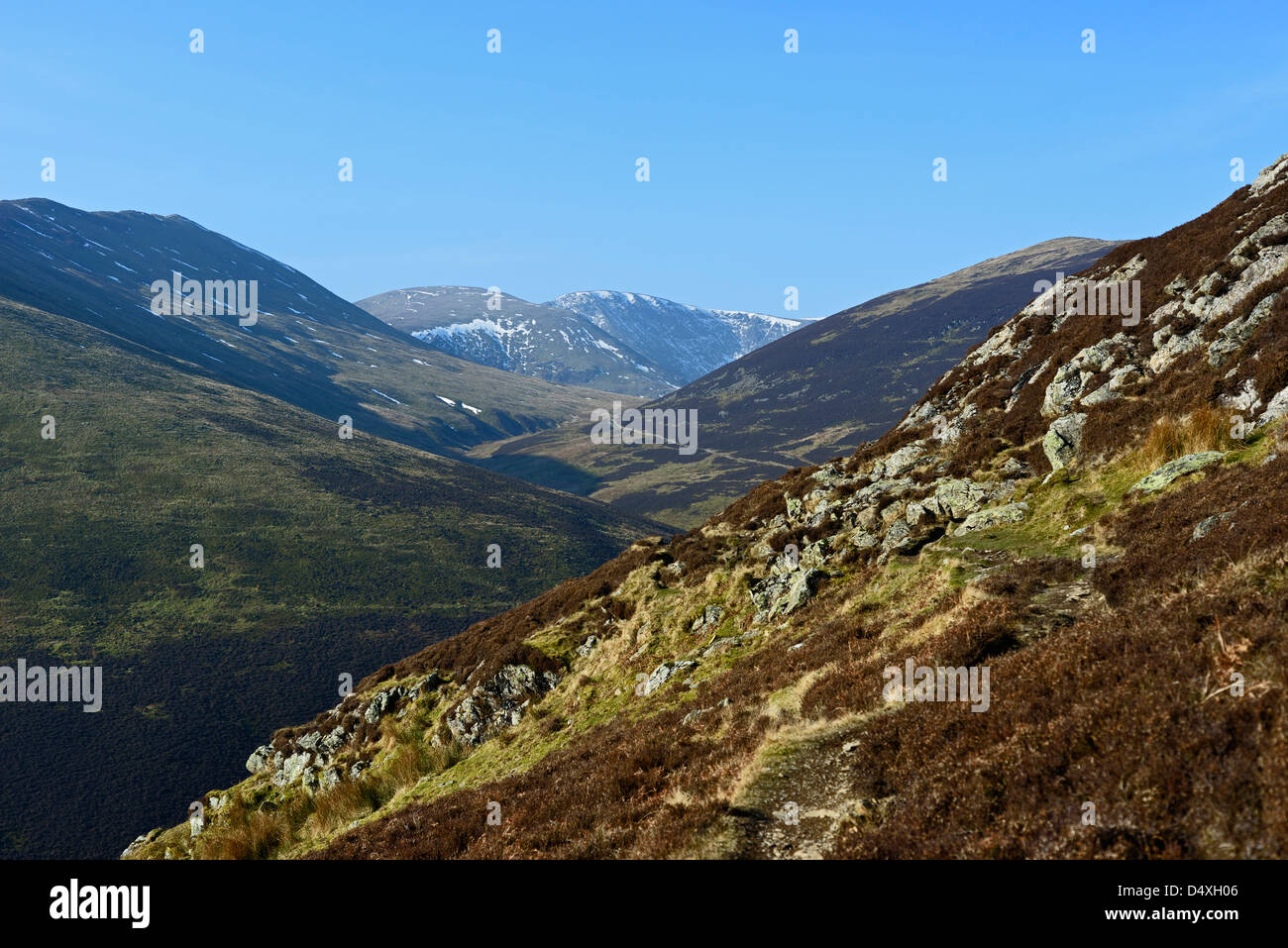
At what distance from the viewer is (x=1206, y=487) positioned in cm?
1590

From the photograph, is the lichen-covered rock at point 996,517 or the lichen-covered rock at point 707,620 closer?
the lichen-covered rock at point 996,517

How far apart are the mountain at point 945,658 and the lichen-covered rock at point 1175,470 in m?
0.09

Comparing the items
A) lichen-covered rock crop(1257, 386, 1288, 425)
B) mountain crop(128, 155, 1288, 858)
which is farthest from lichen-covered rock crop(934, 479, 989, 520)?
lichen-covered rock crop(1257, 386, 1288, 425)

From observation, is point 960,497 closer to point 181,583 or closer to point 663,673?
point 663,673

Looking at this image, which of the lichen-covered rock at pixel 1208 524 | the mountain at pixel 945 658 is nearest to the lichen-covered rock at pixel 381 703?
the mountain at pixel 945 658

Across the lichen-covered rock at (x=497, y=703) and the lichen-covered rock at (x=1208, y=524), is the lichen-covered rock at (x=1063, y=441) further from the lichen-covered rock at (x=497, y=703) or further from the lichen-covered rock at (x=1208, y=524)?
the lichen-covered rock at (x=497, y=703)

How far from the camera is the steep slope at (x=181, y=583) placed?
88.1 meters

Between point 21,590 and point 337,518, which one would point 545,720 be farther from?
point 337,518

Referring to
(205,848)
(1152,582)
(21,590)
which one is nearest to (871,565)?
(1152,582)

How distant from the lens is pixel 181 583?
441ft

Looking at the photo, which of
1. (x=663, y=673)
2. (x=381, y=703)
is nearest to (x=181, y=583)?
(x=381, y=703)

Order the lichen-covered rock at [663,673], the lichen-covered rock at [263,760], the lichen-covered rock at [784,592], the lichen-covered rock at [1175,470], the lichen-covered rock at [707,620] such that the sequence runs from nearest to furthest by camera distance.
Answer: the lichen-covered rock at [1175,470], the lichen-covered rock at [663,673], the lichen-covered rock at [784,592], the lichen-covered rock at [707,620], the lichen-covered rock at [263,760]

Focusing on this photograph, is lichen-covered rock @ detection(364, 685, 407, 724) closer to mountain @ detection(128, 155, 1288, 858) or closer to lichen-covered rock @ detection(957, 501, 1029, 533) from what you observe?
mountain @ detection(128, 155, 1288, 858)
